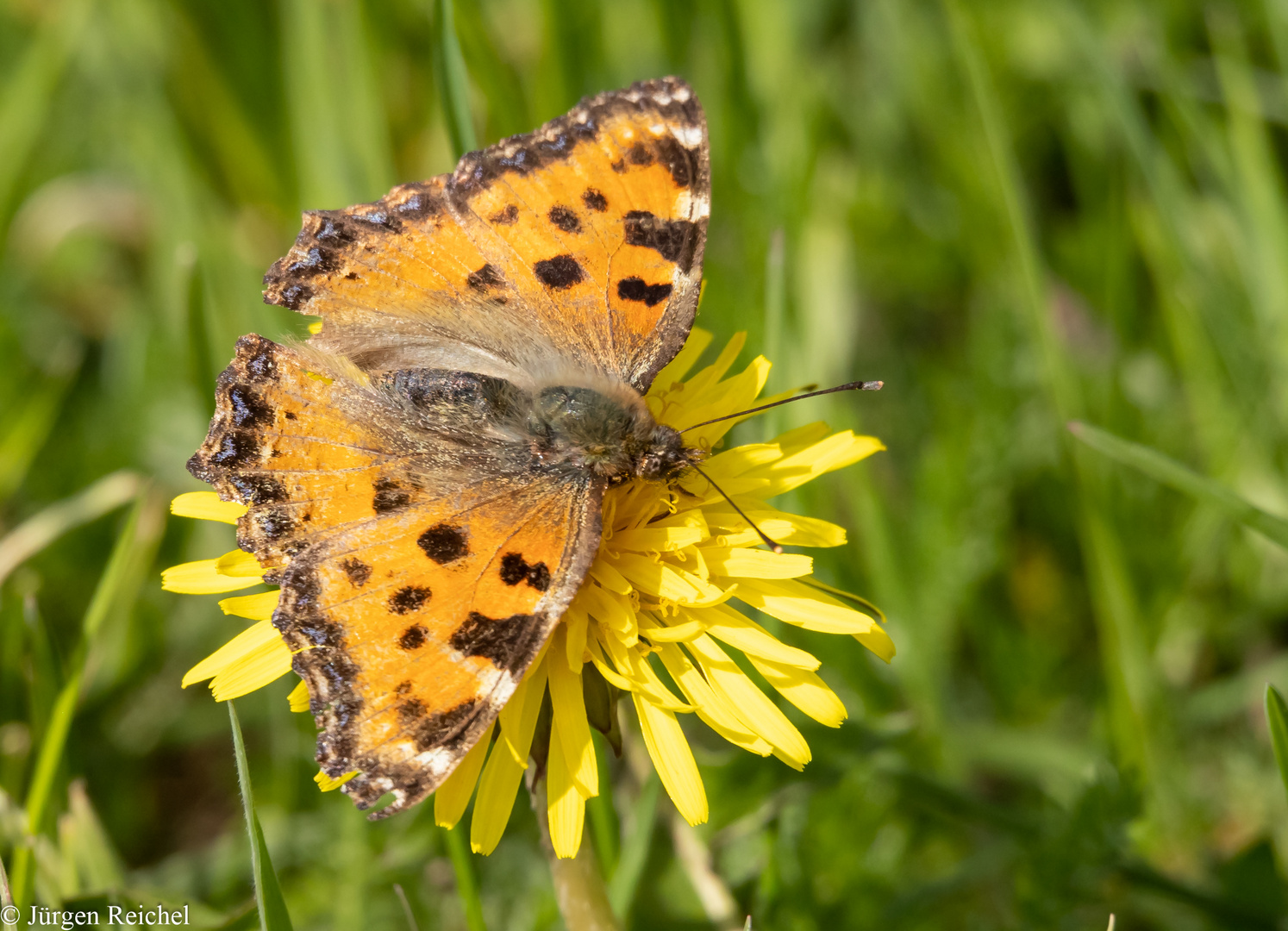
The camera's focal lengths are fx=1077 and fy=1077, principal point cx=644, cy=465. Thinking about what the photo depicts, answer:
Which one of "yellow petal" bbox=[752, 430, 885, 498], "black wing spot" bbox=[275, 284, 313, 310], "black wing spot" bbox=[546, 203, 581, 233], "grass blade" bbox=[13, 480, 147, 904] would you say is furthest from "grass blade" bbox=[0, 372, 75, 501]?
"yellow petal" bbox=[752, 430, 885, 498]

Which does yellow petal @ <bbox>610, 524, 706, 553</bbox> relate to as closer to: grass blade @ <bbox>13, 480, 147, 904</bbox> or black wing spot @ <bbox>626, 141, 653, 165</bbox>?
black wing spot @ <bbox>626, 141, 653, 165</bbox>

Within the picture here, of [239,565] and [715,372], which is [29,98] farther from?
[715,372]

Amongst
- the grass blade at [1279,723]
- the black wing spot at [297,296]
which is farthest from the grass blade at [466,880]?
the grass blade at [1279,723]

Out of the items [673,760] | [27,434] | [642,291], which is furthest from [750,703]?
[27,434]

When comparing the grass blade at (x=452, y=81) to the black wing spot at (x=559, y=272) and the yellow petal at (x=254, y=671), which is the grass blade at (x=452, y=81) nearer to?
the black wing spot at (x=559, y=272)

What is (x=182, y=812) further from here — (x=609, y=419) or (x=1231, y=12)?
(x=1231, y=12)
